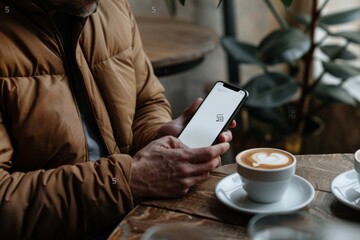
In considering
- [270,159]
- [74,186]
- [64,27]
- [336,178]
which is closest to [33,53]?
[64,27]

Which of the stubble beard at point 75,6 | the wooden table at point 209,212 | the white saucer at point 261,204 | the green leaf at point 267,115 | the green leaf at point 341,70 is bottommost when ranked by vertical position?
the green leaf at point 267,115

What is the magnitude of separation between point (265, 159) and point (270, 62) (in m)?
1.00

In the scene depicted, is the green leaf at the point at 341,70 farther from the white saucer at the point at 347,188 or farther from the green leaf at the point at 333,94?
the white saucer at the point at 347,188

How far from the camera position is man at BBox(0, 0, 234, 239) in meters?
0.96

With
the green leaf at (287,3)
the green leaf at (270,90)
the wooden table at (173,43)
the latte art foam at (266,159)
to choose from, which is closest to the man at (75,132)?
the latte art foam at (266,159)

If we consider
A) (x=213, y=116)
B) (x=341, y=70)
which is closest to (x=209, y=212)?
(x=213, y=116)

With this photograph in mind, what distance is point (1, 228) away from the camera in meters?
0.96

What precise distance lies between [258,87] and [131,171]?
1.03 metres

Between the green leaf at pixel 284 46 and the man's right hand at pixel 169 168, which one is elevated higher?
the man's right hand at pixel 169 168

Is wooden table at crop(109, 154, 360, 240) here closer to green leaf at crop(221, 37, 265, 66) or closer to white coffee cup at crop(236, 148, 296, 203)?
white coffee cup at crop(236, 148, 296, 203)

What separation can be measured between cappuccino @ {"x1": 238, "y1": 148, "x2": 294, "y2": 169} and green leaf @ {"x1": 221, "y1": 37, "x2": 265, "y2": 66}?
41.0 inches

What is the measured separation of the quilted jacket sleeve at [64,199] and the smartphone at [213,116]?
0.47ft

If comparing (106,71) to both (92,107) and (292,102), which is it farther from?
(292,102)

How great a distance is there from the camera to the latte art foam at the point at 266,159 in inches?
35.2
